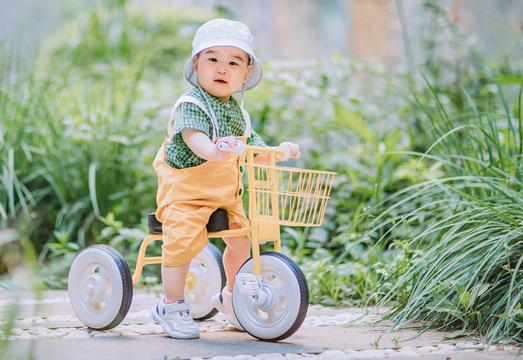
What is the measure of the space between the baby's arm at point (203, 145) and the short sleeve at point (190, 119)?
0.07ft

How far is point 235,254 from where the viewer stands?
2861 millimetres

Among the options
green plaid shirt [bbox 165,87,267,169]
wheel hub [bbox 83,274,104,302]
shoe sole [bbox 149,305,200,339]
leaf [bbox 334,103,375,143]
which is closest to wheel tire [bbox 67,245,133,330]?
wheel hub [bbox 83,274,104,302]

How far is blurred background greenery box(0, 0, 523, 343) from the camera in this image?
9.30 ft

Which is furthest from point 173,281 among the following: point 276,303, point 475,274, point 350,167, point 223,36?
point 350,167

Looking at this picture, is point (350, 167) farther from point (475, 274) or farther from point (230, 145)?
point (230, 145)

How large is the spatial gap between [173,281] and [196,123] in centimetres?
54

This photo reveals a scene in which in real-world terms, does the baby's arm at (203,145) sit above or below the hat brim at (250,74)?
below

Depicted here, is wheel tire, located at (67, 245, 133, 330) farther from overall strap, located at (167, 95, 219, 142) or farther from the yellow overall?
overall strap, located at (167, 95, 219, 142)

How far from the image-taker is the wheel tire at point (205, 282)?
308 cm

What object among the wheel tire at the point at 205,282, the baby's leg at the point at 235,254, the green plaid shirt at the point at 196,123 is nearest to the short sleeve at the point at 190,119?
the green plaid shirt at the point at 196,123

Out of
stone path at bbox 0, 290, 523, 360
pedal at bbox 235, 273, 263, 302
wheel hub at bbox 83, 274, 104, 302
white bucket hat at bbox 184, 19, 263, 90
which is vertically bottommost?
stone path at bbox 0, 290, 523, 360

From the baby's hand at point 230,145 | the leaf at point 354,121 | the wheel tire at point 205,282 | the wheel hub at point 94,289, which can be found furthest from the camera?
the leaf at point 354,121

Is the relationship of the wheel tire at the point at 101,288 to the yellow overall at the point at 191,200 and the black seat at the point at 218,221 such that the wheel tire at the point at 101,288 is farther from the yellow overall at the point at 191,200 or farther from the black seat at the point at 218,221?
the black seat at the point at 218,221

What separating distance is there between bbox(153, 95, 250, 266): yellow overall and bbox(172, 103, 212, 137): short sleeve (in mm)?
27
